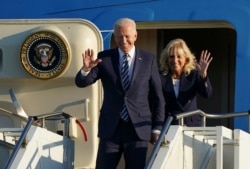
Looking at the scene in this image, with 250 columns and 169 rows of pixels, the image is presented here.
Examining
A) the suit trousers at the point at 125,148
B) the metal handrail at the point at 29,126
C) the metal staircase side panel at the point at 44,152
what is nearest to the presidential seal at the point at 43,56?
the metal handrail at the point at 29,126

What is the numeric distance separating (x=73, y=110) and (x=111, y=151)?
1.26 m

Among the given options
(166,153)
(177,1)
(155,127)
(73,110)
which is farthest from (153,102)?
(177,1)

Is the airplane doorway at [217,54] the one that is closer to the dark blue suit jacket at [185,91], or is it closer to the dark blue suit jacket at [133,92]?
the dark blue suit jacket at [185,91]

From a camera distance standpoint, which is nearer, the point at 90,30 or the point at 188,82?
the point at 188,82

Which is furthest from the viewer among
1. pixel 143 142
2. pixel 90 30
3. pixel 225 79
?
pixel 225 79

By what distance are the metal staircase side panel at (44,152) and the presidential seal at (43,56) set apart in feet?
2.51

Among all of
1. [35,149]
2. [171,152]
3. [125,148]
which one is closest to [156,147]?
[171,152]

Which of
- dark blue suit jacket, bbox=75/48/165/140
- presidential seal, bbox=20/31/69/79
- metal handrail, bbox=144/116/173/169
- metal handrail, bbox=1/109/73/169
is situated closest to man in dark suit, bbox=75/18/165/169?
dark blue suit jacket, bbox=75/48/165/140

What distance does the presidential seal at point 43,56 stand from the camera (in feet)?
22.3

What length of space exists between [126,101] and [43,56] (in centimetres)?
141

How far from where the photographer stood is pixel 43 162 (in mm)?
5809

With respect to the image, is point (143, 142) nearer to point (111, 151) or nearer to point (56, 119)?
point (111, 151)

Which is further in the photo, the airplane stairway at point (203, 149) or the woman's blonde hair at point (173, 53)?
the woman's blonde hair at point (173, 53)

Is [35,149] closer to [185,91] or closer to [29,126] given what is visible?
[29,126]
